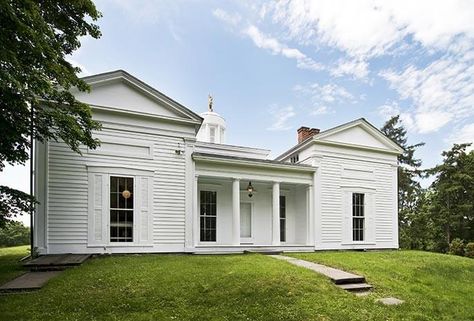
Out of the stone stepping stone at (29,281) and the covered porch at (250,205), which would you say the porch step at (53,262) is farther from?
the covered porch at (250,205)

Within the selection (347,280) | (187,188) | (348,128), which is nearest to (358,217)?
(348,128)

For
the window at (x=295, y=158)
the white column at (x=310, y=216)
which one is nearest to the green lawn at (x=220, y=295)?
the white column at (x=310, y=216)

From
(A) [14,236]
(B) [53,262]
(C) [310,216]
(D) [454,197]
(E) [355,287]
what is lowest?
(A) [14,236]

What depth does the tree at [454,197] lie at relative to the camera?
30109 mm

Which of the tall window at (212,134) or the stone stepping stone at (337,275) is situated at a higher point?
the tall window at (212,134)

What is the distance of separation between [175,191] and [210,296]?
627 centimetres

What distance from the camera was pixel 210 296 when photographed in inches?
268

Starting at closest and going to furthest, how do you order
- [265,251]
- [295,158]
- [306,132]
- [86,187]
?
[86,187] < [265,251] < [295,158] < [306,132]

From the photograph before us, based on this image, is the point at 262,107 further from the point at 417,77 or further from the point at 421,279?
the point at 421,279

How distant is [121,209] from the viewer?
11.8 m

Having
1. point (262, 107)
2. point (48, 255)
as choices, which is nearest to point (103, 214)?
point (48, 255)

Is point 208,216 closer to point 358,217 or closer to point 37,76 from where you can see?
point 358,217

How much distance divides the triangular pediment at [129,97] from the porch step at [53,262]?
5235 millimetres

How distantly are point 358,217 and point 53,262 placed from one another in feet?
43.7
